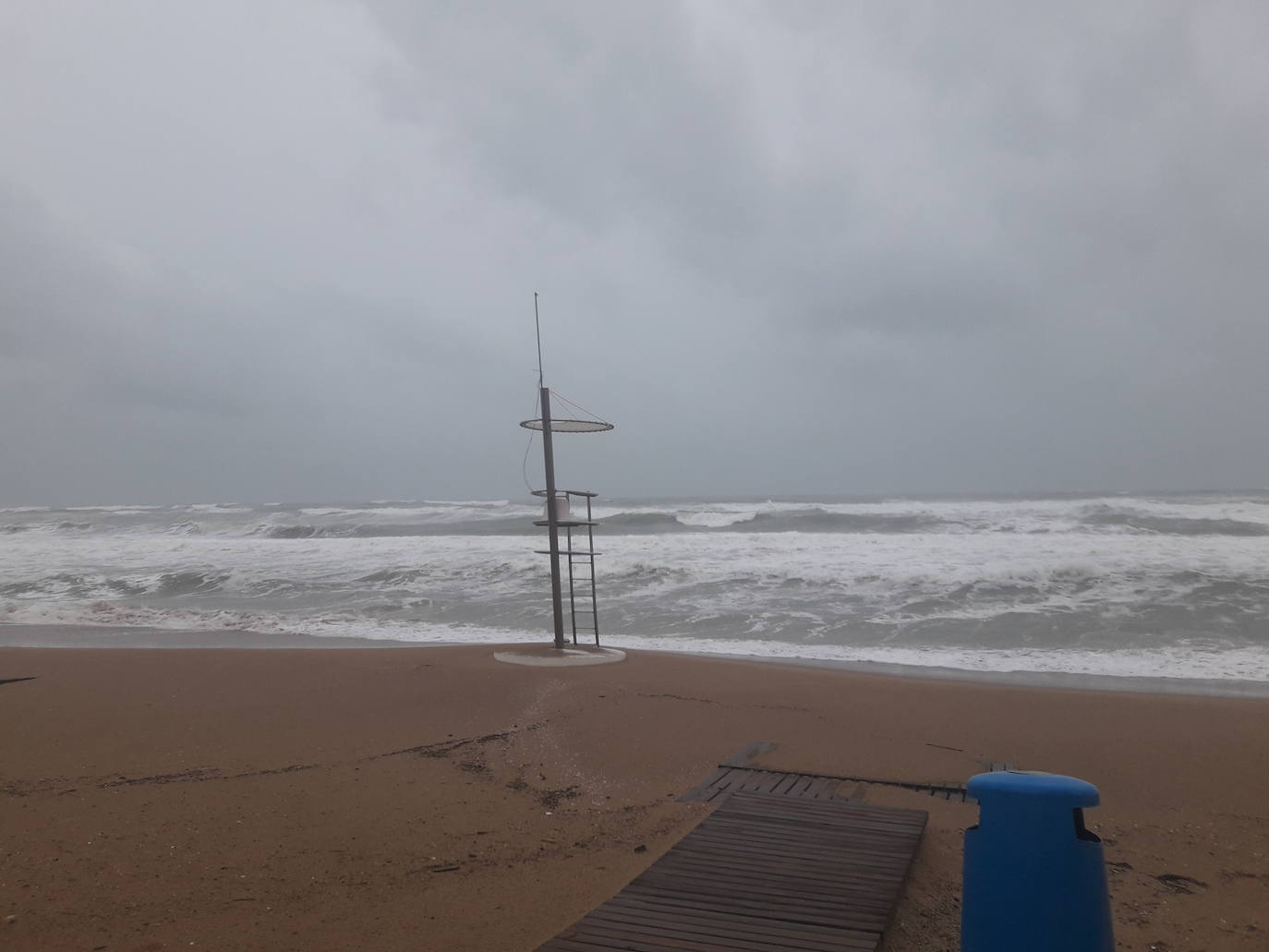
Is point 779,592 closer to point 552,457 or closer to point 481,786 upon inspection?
point 552,457

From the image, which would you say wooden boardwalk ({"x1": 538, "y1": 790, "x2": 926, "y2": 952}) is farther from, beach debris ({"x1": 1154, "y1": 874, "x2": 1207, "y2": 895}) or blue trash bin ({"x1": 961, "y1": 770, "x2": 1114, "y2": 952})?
beach debris ({"x1": 1154, "y1": 874, "x2": 1207, "y2": 895})

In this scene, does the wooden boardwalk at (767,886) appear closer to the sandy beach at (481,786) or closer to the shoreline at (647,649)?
the sandy beach at (481,786)

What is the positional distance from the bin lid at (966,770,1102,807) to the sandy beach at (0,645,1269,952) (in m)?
1.18

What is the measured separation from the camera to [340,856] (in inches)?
161

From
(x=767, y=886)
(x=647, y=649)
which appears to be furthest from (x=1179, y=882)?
(x=647, y=649)

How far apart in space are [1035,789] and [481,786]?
3648 mm

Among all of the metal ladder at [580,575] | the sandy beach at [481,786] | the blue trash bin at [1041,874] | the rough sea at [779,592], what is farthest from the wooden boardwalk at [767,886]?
the rough sea at [779,592]

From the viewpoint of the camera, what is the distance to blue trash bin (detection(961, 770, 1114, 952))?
230cm

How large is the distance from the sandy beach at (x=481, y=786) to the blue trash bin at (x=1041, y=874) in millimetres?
1045

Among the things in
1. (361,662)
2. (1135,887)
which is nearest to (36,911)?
(1135,887)

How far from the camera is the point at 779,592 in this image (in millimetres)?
15188

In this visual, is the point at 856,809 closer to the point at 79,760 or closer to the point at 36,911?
the point at 36,911

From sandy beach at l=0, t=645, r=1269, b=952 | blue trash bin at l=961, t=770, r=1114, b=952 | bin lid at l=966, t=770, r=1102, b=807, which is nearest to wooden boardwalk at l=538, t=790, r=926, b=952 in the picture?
sandy beach at l=0, t=645, r=1269, b=952

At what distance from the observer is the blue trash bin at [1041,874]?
2301 millimetres
